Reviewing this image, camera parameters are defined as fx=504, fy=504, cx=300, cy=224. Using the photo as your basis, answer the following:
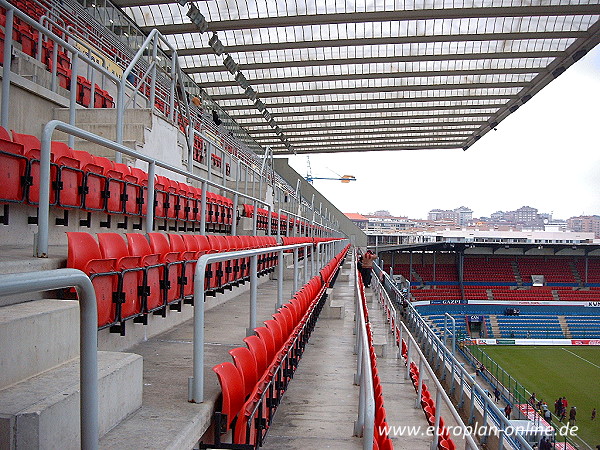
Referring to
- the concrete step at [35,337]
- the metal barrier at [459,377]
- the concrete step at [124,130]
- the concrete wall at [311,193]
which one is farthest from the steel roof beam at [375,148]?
the concrete step at [35,337]

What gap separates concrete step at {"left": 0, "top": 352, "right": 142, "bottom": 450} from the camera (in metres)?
1.22

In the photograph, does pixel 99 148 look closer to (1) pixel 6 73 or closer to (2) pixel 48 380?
(1) pixel 6 73

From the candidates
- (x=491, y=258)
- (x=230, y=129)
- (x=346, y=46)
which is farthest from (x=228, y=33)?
(x=491, y=258)

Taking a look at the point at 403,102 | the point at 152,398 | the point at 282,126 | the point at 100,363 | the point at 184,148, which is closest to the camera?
the point at 100,363

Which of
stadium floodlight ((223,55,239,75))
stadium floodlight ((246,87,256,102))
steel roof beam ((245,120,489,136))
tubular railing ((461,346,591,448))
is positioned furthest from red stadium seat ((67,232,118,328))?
steel roof beam ((245,120,489,136))

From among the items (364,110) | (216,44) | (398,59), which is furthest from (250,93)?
(398,59)

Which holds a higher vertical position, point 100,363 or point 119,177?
point 119,177

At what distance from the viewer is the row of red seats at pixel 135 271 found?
2295mm

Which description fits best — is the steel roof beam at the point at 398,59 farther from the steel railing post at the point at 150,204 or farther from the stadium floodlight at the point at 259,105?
the steel railing post at the point at 150,204

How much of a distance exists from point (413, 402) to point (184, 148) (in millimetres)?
5167

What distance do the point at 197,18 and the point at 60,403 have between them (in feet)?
53.7

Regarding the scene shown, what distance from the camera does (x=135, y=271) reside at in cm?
258

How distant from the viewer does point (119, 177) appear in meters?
3.77

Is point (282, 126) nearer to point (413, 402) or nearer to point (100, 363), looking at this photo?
point (413, 402)
